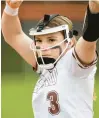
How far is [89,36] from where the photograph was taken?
1040mm

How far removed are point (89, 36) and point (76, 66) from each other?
12cm

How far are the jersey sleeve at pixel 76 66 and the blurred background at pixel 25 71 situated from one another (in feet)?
5.34

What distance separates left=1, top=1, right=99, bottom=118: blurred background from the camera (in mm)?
2887

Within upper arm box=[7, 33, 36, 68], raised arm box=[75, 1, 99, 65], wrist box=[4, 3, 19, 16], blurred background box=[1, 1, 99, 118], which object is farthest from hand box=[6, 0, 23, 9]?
blurred background box=[1, 1, 99, 118]

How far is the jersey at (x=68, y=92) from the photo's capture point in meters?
1.18

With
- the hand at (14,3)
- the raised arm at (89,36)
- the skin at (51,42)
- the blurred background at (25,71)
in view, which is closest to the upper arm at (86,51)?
the raised arm at (89,36)

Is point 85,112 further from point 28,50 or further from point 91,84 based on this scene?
point 28,50

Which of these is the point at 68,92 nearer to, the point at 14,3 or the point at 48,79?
the point at 48,79

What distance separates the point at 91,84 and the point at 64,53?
12cm

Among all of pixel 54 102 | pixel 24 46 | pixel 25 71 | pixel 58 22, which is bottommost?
pixel 25 71

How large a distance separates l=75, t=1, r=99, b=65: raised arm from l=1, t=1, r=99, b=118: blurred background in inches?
67.9

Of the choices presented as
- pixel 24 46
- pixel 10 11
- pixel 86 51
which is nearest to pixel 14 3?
pixel 10 11

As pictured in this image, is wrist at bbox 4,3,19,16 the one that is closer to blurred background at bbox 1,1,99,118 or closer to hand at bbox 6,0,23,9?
hand at bbox 6,0,23,9

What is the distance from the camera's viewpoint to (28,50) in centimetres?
136
